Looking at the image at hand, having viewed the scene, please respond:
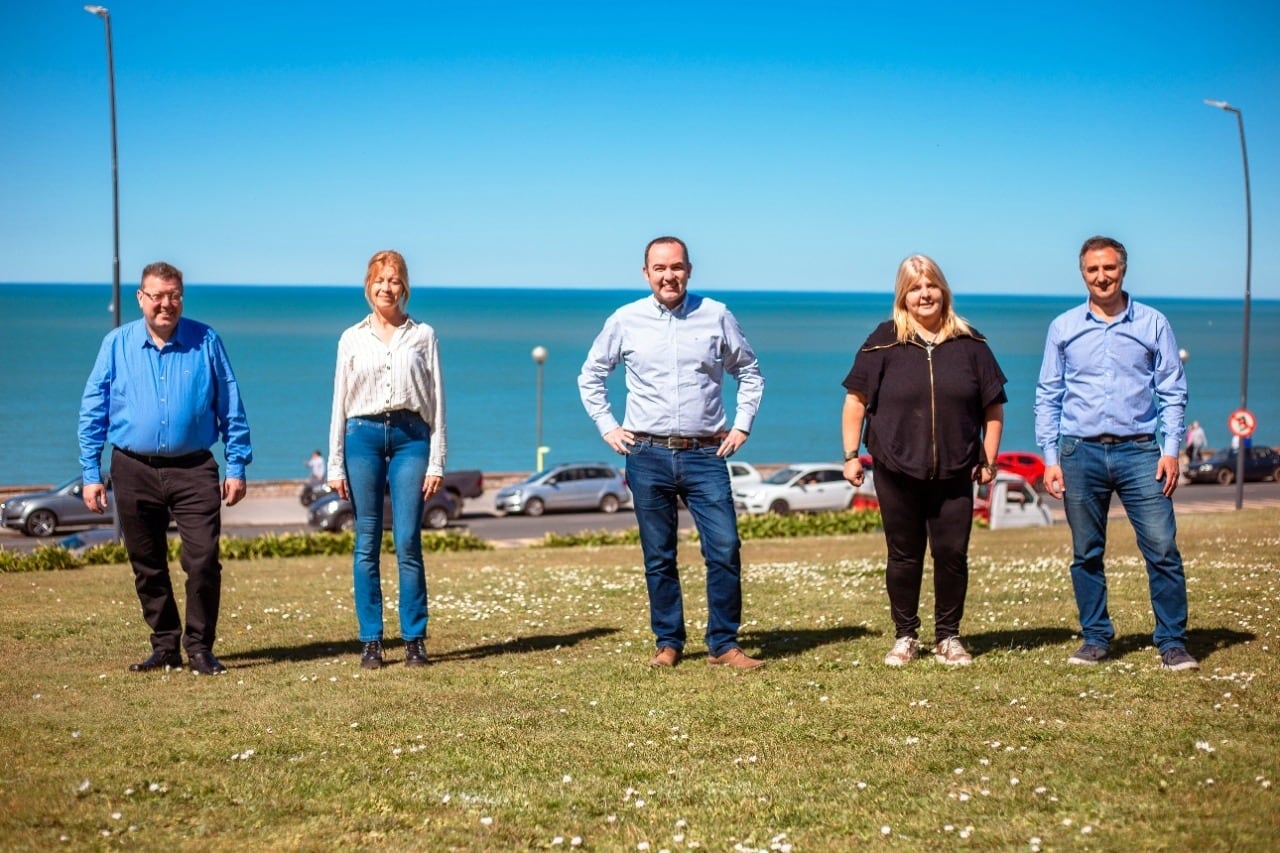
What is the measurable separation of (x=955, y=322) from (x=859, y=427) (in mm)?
722

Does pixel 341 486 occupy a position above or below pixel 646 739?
above

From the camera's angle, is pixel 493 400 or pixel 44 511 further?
pixel 493 400

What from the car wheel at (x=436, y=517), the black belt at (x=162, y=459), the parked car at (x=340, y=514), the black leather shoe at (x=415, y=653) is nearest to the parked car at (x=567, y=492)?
the parked car at (x=340, y=514)

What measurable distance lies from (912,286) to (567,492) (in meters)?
34.2

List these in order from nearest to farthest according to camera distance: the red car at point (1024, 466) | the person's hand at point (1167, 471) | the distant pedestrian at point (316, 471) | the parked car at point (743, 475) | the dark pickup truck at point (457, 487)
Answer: the person's hand at point (1167, 471)
the dark pickup truck at point (457, 487)
the parked car at point (743, 475)
the distant pedestrian at point (316, 471)
the red car at point (1024, 466)

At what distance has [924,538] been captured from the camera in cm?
709

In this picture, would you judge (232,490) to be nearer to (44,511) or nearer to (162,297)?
(162,297)

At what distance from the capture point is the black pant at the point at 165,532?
7238 mm

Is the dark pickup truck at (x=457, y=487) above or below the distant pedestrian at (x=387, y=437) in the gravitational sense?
below

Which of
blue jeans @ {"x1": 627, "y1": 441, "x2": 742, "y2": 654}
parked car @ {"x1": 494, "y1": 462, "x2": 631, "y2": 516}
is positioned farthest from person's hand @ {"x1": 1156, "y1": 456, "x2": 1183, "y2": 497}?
parked car @ {"x1": 494, "y1": 462, "x2": 631, "y2": 516}

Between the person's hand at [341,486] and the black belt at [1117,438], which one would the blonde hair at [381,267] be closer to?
the person's hand at [341,486]

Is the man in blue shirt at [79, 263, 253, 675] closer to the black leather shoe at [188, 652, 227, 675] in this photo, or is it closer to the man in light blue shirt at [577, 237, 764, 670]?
the black leather shoe at [188, 652, 227, 675]

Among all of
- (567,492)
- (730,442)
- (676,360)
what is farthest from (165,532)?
(567,492)

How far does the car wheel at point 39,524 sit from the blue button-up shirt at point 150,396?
28626mm
